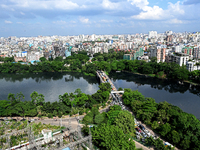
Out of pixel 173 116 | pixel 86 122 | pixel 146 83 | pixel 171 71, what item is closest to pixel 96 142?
pixel 86 122

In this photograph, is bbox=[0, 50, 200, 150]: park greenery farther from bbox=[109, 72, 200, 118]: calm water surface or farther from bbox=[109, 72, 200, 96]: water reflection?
bbox=[109, 72, 200, 118]: calm water surface

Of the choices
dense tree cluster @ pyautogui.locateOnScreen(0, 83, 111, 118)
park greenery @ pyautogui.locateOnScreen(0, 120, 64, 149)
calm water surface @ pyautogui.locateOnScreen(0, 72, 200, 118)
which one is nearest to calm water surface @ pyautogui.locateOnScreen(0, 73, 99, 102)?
calm water surface @ pyautogui.locateOnScreen(0, 72, 200, 118)

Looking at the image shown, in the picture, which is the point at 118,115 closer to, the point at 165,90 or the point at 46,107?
the point at 46,107

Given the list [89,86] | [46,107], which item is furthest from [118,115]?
[89,86]

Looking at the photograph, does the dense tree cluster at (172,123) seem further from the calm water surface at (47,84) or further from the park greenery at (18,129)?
the calm water surface at (47,84)

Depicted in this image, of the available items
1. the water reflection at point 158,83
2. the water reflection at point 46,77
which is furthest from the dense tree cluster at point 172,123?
the water reflection at point 46,77

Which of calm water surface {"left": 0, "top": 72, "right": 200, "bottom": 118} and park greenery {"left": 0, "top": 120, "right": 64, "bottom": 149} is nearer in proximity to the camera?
park greenery {"left": 0, "top": 120, "right": 64, "bottom": 149}
